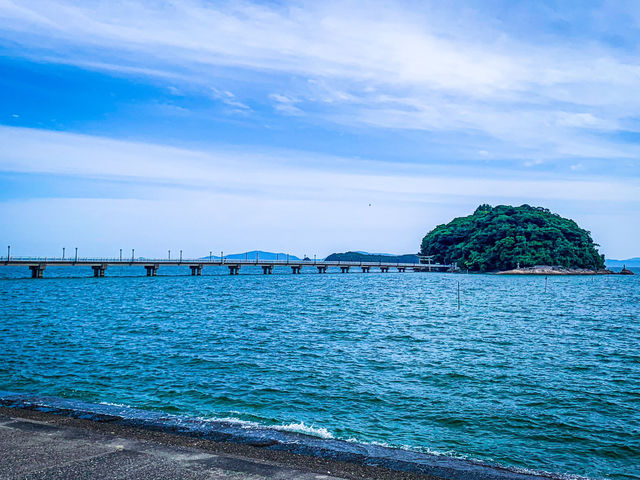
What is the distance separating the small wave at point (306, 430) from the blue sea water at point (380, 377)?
0.06 m

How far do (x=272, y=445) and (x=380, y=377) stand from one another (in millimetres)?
11175

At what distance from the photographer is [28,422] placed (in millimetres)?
12062

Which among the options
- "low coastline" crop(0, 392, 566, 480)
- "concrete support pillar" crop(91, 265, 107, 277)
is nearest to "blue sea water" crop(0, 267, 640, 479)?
"low coastline" crop(0, 392, 566, 480)

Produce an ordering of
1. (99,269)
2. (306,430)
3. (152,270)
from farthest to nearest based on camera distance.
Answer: (152,270), (99,269), (306,430)

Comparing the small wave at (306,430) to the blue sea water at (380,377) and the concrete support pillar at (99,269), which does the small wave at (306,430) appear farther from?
the concrete support pillar at (99,269)

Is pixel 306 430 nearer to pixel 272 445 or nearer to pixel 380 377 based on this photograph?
pixel 272 445

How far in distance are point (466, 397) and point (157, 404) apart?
37.4ft

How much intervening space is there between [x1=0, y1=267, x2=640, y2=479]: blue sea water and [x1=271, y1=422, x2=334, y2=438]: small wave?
6 centimetres

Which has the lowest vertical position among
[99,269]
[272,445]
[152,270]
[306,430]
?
[306,430]

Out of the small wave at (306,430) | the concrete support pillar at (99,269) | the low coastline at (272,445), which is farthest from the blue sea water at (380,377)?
the concrete support pillar at (99,269)

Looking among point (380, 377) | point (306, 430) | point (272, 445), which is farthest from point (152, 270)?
point (272, 445)

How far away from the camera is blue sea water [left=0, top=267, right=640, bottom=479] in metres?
15.6

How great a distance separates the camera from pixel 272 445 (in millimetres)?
12375

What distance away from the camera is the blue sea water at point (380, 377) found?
15.6 metres
